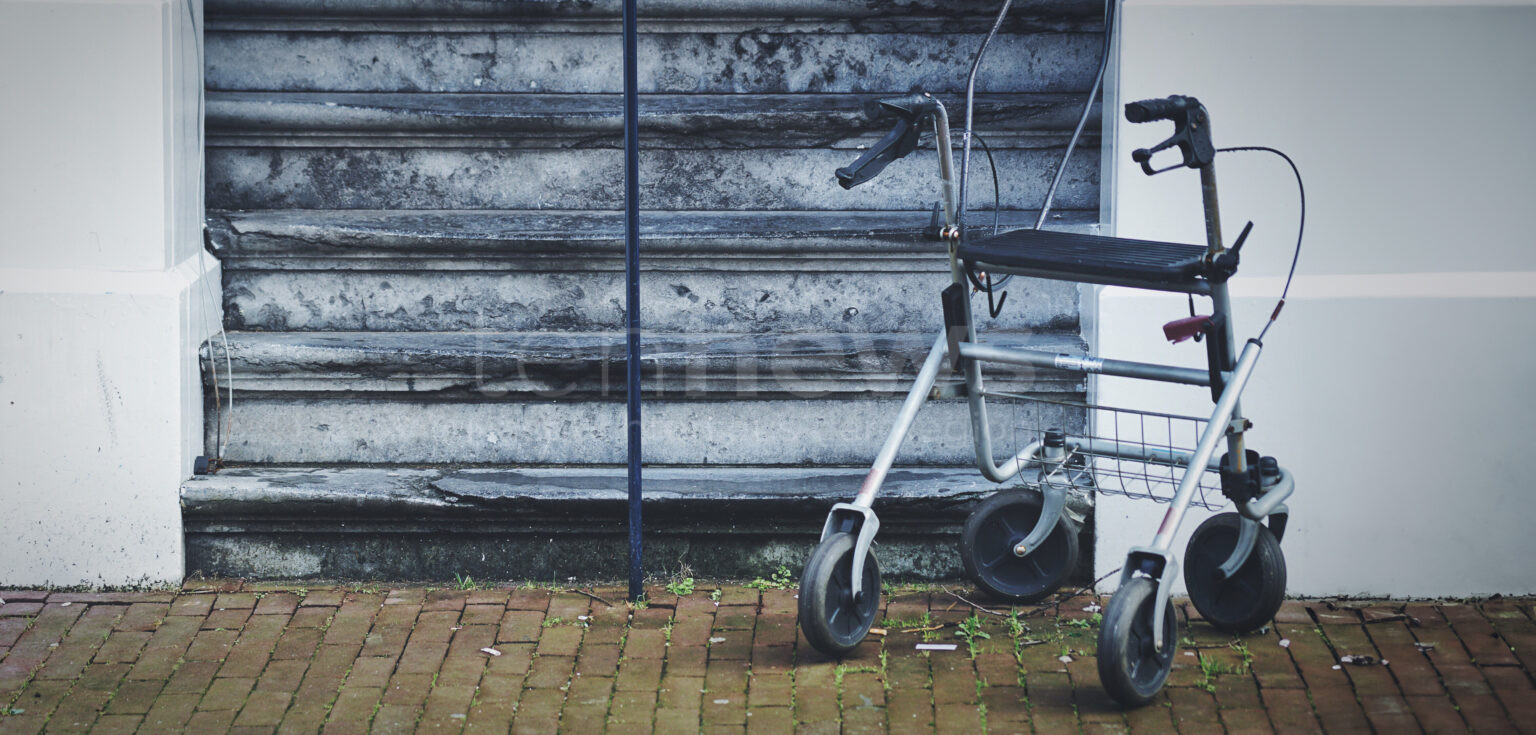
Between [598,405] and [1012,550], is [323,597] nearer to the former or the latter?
[598,405]

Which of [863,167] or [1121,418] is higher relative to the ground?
[863,167]

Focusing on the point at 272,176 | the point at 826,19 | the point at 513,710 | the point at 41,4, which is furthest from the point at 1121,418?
the point at 41,4

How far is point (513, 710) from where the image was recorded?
11.8ft

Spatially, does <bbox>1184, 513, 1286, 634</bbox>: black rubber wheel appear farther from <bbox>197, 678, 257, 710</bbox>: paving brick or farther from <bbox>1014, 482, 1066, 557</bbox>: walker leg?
<bbox>197, 678, 257, 710</bbox>: paving brick

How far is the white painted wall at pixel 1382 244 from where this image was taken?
421 centimetres

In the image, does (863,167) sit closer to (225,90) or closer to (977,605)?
(977,605)

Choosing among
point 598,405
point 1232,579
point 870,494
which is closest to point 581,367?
point 598,405

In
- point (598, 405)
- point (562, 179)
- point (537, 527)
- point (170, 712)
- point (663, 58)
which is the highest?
point (663, 58)

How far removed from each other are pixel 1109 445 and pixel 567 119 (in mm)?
2125

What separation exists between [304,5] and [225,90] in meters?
0.42

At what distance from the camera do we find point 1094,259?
346 centimetres

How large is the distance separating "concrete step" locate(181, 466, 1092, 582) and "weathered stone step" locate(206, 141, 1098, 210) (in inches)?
38.6

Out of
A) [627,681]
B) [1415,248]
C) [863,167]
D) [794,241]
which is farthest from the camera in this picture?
[794,241]

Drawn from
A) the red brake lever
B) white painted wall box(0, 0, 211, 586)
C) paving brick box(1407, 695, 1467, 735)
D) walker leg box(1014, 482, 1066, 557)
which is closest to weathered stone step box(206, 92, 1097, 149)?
white painted wall box(0, 0, 211, 586)
